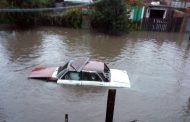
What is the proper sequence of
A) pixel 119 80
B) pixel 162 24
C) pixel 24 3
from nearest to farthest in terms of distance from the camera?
pixel 119 80 → pixel 24 3 → pixel 162 24

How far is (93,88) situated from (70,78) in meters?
1.20

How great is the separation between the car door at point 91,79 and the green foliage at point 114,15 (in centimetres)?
1179

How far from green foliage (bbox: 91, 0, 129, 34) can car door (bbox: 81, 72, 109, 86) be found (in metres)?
11.8

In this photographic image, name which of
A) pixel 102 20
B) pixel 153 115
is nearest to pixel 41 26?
pixel 102 20

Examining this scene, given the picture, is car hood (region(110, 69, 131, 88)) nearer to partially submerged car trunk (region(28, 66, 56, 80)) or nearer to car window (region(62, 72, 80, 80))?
car window (region(62, 72, 80, 80))

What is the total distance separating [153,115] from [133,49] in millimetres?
9831

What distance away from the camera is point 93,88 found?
13.6 meters

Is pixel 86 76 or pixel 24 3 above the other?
pixel 24 3

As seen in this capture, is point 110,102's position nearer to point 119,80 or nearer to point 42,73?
point 119,80

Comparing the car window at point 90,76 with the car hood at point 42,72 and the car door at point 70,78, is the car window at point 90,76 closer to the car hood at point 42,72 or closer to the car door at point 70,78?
the car door at point 70,78

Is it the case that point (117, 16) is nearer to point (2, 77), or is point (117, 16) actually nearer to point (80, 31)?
point (80, 31)

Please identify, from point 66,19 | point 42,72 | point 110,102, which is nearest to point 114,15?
point 66,19

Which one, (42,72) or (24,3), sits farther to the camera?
(24,3)

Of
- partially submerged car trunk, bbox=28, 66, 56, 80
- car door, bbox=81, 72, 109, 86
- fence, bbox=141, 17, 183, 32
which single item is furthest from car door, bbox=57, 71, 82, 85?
fence, bbox=141, 17, 183, 32
